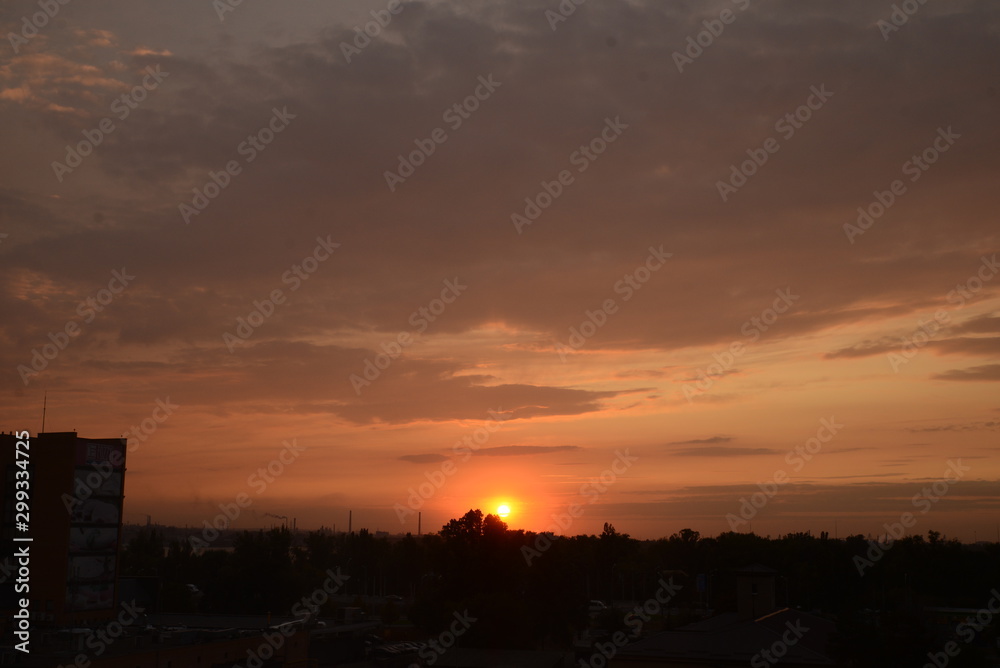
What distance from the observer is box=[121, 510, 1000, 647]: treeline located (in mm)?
72688

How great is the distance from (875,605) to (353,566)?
266ft

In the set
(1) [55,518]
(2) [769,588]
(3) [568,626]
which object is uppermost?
(1) [55,518]

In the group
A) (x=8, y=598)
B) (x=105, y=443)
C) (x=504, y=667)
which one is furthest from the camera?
(x=105, y=443)

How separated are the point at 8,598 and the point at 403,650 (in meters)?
26.1

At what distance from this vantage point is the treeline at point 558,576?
72688 mm

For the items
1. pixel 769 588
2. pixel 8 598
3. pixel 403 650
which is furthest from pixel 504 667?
pixel 8 598

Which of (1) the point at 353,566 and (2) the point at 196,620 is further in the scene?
(1) the point at 353,566

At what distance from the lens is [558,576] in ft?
245

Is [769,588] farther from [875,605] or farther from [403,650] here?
[875,605]

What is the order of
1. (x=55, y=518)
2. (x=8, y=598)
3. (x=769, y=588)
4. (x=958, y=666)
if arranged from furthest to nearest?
(x=55, y=518)
(x=8, y=598)
(x=769, y=588)
(x=958, y=666)

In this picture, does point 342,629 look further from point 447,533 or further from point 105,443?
point 105,443

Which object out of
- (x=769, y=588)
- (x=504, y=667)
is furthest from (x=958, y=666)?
(x=504, y=667)

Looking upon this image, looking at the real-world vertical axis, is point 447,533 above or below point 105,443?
below

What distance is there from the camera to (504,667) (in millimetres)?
48344
